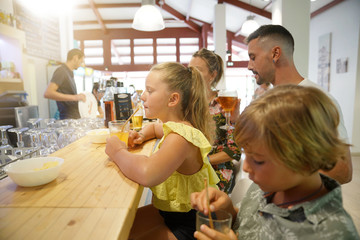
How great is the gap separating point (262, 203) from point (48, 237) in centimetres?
70

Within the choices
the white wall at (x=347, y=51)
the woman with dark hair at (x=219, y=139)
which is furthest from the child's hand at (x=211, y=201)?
the white wall at (x=347, y=51)

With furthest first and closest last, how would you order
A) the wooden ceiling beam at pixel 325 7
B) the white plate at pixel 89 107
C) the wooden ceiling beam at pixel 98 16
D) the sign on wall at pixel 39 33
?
the wooden ceiling beam at pixel 98 16, the wooden ceiling beam at pixel 325 7, the sign on wall at pixel 39 33, the white plate at pixel 89 107

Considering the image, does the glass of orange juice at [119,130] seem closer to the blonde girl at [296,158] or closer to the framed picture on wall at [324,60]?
the blonde girl at [296,158]

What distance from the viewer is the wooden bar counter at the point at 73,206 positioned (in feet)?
2.18

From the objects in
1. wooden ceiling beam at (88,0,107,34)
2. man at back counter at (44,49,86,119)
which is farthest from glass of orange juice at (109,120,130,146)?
wooden ceiling beam at (88,0,107,34)

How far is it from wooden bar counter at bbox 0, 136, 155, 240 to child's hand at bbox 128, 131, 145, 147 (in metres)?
0.40

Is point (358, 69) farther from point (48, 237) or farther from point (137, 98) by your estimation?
point (48, 237)

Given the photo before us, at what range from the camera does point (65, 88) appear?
357 cm

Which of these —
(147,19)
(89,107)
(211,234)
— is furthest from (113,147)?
(147,19)

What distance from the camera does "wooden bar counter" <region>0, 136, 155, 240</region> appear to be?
665 millimetres

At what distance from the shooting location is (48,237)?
64 cm

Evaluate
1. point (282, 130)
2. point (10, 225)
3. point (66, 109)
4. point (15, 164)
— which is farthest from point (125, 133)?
point (66, 109)

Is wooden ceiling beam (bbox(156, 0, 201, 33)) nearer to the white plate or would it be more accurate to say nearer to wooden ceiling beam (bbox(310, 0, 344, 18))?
wooden ceiling beam (bbox(310, 0, 344, 18))

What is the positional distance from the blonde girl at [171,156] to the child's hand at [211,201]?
187 millimetres
